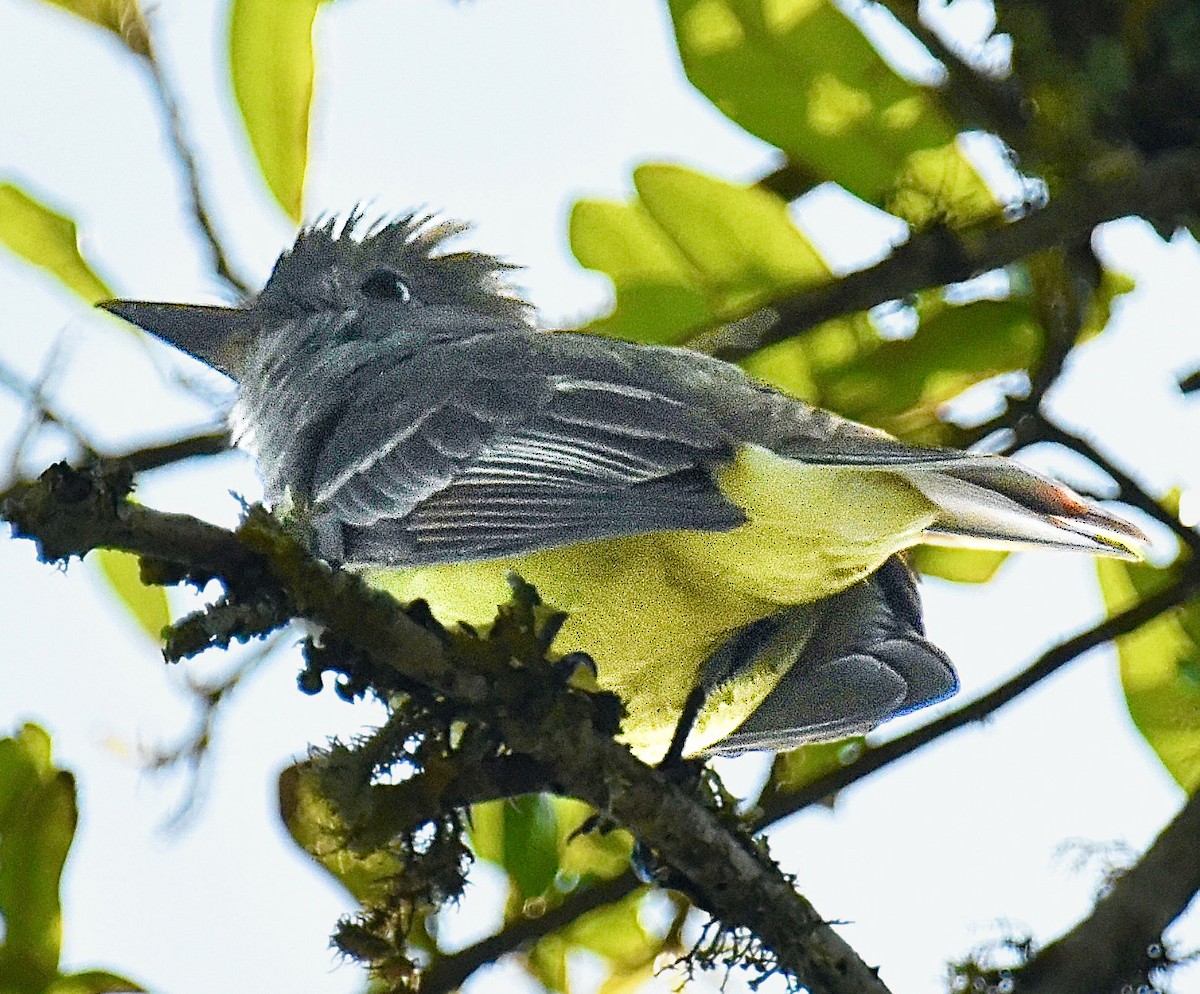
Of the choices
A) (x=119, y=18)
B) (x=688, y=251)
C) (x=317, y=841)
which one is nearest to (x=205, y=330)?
(x=119, y=18)

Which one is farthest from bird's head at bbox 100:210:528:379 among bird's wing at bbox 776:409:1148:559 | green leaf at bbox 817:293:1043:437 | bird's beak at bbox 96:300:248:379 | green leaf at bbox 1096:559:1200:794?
green leaf at bbox 1096:559:1200:794

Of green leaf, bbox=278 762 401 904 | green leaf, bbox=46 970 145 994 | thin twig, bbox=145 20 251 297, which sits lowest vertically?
green leaf, bbox=46 970 145 994

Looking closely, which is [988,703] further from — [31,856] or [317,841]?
[31,856]

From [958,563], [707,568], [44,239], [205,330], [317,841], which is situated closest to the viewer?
[707,568]

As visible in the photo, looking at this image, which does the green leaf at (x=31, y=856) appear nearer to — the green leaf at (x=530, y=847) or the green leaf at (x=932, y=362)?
the green leaf at (x=530, y=847)

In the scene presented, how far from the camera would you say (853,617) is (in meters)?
3.59

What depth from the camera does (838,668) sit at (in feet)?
11.5

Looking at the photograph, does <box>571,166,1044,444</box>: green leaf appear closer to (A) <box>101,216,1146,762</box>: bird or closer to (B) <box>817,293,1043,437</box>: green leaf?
(B) <box>817,293,1043,437</box>: green leaf

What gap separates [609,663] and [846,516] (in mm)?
530

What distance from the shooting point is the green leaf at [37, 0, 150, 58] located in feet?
11.2

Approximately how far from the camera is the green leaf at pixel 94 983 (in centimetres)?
287

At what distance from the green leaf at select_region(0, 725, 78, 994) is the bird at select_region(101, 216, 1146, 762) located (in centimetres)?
65

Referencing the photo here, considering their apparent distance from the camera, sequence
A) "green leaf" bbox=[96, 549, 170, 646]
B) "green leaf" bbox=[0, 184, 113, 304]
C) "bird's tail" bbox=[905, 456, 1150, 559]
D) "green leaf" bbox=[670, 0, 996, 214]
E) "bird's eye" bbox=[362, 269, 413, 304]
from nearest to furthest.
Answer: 1. "bird's tail" bbox=[905, 456, 1150, 559]
2. "green leaf" bbox=[670, 0, 996, 214]
3. "green leaf" bbox=[0, 184, 113, 304]
4. "green leaf" bbox=[96, 549, 170, 646]
5. "bird's eye" bbox=[362, 269, 413, 304]

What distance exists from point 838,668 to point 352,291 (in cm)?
174
